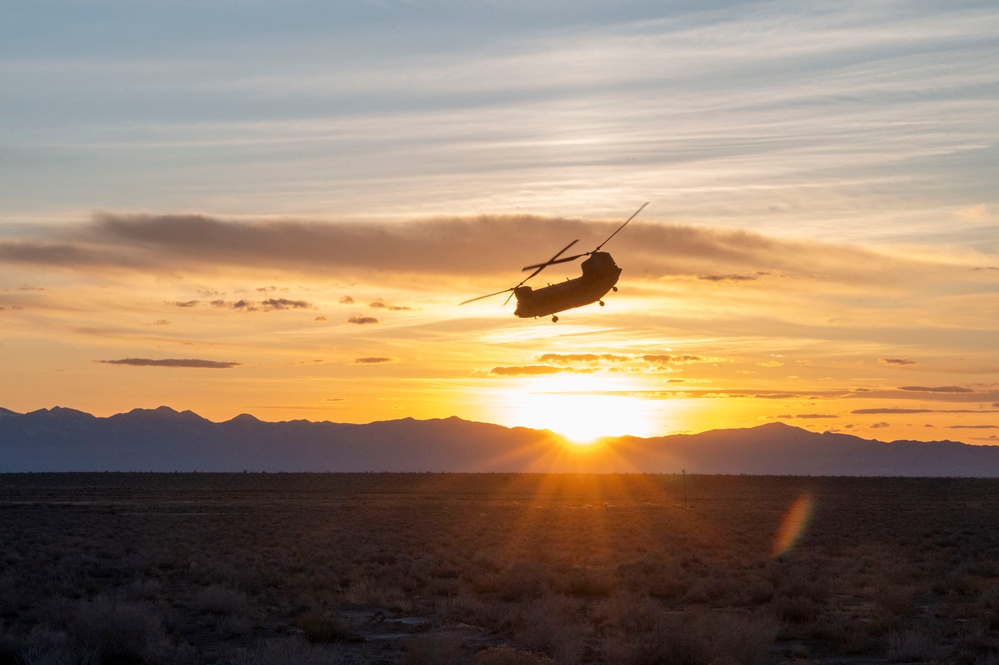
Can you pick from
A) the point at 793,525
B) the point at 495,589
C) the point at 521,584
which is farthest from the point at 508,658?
the point at 793,525

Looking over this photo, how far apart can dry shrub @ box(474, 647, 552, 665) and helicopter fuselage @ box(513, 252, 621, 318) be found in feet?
64.6

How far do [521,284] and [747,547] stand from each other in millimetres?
12781

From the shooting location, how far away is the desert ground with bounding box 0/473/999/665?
56.6ft

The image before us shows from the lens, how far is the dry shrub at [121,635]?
55.9 feet

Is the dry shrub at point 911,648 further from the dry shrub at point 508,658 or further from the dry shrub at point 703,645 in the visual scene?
the dry shrub at point 508,658

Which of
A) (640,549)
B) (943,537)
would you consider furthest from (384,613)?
(943,537)

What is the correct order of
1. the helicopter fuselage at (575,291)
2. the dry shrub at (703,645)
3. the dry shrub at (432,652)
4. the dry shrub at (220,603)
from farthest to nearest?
the helicopter fuselage at (575,291), the dry shrub at (220,603), the dry shrub at (703,645), the dry shrub at (432,652)

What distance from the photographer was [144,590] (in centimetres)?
2427

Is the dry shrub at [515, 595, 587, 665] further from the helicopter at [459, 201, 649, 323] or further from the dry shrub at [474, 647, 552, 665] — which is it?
the helicopter at [459, 201, 649, 323]

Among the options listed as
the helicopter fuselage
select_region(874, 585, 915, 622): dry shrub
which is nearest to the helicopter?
the helicopter fuselage

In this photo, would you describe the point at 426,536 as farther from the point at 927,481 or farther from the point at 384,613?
the point at 927,481

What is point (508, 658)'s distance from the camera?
15.3 m

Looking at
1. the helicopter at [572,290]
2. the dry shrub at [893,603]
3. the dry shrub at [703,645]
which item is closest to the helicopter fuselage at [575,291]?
the helicopter at [572,290]

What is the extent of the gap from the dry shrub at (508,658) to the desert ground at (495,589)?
3 centimetres
